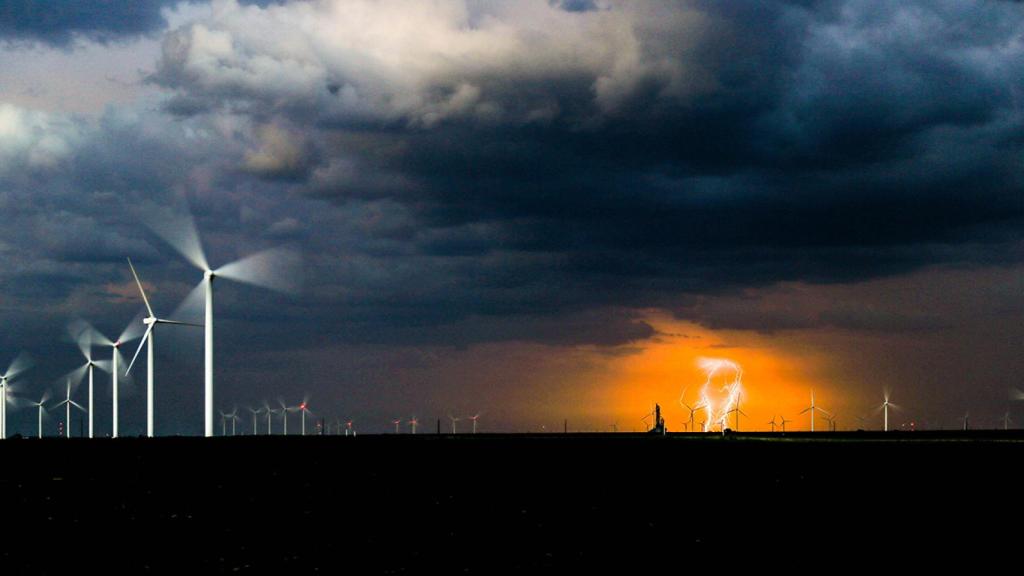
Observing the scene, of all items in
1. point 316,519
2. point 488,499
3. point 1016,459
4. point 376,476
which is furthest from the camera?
point 1016,459

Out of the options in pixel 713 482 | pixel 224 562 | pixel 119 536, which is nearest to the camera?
pixel 224 562

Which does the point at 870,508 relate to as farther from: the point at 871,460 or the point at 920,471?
the point at 871,460

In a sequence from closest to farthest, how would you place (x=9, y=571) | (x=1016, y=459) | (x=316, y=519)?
(x=9, y=571)
(x=316, y=519)
(x=1016, y=459)

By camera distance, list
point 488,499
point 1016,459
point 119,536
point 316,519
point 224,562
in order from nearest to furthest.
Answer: point 224,562 → point 119,536 → point 316,519 → point 488,499 → point 1016,459

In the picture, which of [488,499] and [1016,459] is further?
[1016,459]

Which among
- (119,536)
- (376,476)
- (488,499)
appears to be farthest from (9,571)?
(376,476)

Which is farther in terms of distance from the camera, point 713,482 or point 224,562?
point 713,482

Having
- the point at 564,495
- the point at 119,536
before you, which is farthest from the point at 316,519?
the point at 564,495

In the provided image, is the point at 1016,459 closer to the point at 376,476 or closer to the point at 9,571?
the point at 376,476
